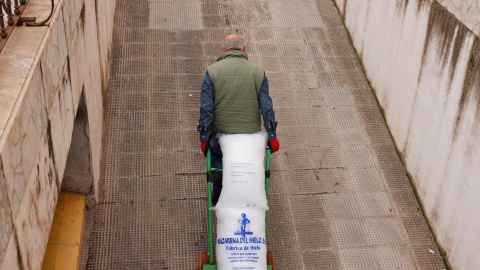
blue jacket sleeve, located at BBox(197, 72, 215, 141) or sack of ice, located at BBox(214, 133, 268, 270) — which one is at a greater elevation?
blue jacket sleeve, located at BBox(197, 72, 215, 141)

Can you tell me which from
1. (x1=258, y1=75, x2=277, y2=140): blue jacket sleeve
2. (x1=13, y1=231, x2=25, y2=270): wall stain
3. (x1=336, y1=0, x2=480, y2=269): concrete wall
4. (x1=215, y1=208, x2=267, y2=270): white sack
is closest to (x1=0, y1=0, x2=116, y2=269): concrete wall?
(x1=13, y1=231, x2=25, y2=270): wall stain

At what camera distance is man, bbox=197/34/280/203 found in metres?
5.04

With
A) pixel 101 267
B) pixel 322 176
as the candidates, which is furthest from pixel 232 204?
pixel 322 176

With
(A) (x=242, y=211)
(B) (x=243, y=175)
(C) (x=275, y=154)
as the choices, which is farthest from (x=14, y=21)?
(C) (x=275, y=154)

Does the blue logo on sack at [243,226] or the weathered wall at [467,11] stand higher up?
the weathered wall at [467,11]

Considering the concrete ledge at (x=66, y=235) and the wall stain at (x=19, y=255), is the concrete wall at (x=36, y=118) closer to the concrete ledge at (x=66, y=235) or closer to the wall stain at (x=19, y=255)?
the wall stain at (x=19, y=255)

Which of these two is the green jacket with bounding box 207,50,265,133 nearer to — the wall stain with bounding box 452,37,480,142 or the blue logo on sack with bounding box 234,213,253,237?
the blue logo on sack with bounding box 234,213,253,237

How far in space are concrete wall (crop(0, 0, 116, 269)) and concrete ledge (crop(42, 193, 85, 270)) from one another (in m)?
1.06

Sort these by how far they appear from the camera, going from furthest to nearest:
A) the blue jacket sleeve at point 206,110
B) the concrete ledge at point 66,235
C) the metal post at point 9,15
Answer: the concrete ledge at point 66,235, the blue jacket sleeve at point 206,110, the metal post at point 9,15

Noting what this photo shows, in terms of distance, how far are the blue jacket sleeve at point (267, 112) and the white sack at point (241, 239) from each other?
705 mm

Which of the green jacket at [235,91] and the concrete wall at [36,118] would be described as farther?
the green jacket at [235,91]

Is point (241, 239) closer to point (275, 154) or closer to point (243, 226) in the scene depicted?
point (243, 226)

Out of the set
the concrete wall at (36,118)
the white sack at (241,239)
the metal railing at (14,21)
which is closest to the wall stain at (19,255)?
the concrete wall at (36,118)

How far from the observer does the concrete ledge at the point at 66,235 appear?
17.0 feet
